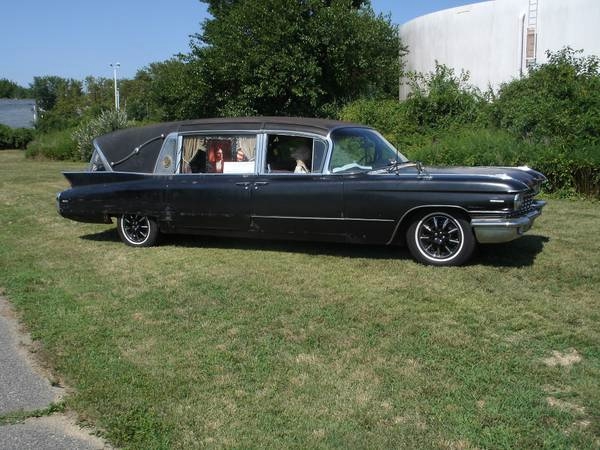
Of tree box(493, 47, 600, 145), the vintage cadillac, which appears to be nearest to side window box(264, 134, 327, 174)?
the vintage cadillac

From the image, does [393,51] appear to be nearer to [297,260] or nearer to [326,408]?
[297,260]

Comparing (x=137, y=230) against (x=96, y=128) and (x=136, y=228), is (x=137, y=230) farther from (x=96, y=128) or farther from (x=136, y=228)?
(x=96, y=128)

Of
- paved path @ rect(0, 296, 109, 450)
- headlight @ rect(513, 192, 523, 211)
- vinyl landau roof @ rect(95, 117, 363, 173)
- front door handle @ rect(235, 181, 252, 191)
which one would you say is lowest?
paved path @ rect(0, 296, 109, 450)

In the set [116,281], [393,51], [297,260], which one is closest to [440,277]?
[297,260]

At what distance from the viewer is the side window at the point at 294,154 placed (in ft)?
22.9

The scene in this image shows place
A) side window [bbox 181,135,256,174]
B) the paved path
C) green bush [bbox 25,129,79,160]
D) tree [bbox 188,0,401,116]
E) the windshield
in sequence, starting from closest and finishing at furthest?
the paved path → the windshield → side window [bbox 181,135,256,174] → tree [bbox 188,0,401,116] → green bush [bbox 25,129,79,160]

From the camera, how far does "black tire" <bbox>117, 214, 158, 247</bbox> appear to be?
7.97 meters

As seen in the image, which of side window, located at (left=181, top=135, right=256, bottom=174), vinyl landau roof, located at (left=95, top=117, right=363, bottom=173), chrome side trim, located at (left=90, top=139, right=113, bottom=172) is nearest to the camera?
vinyl landau roof, located at (left=95, top=117, right=363, bottom=173)

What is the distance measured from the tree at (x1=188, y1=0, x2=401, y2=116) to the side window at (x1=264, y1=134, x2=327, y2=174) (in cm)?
1349

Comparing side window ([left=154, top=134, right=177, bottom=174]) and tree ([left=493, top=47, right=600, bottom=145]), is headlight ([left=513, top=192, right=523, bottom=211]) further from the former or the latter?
tree ([left=493, top=47, right=600, bottom=145])

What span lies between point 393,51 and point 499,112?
1049 centimetres

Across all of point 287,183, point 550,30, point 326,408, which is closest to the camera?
point 326,408

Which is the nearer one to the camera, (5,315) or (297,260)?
(5,315)

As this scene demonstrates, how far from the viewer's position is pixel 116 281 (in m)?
6.52
